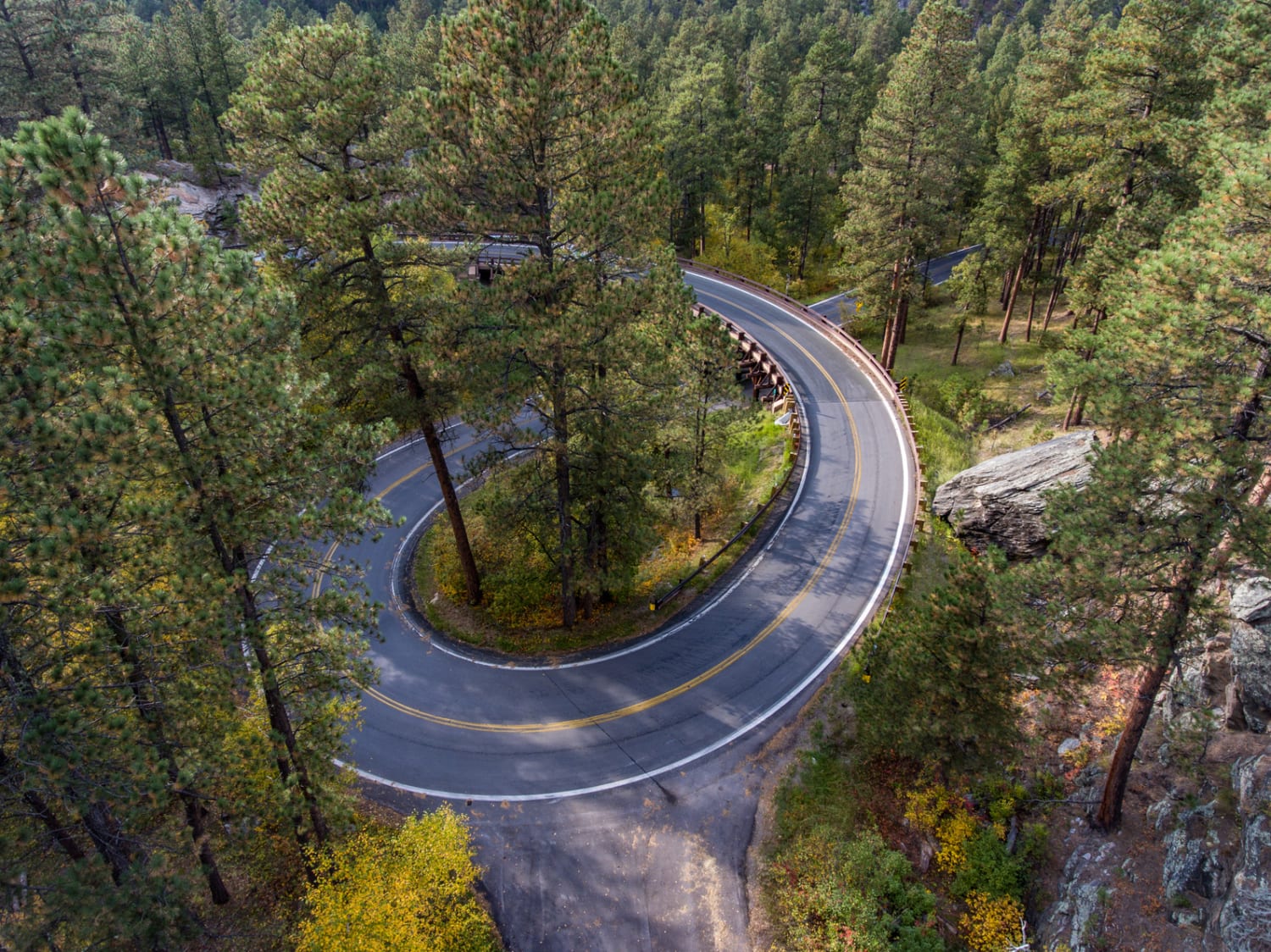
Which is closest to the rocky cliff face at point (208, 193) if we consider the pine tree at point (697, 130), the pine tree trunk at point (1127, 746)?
the pine tree at point (697, 130)

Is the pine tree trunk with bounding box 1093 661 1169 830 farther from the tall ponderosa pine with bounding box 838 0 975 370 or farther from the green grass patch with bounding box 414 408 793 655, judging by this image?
the tall ponderosa pine with bounding box 838 0 975 370

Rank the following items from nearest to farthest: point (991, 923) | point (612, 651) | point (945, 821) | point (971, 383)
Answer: point (991, 923), point (945, 821), point (612, 651), point (971, 383)

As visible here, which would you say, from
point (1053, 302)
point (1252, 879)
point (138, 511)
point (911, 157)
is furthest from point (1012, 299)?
point (138, 511)

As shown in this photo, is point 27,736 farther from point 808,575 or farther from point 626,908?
point 808,575

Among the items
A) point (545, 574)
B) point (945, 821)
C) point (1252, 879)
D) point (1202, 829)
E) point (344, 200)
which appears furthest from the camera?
point (545, 574)

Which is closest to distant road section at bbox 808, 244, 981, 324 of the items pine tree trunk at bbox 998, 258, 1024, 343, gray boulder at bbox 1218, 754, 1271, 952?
pine tree trunk at bbox 998, 258, 1024, 343

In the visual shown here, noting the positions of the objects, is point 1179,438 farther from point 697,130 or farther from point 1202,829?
point 697,130
